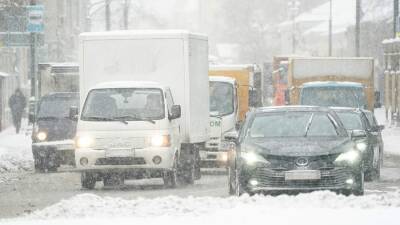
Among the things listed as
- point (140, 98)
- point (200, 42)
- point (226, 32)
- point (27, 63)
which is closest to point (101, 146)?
point (140, 98)

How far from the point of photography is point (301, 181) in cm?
1741

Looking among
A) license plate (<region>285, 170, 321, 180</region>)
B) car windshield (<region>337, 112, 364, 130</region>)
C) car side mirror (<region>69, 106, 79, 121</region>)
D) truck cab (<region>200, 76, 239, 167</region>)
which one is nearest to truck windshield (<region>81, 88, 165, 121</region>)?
car side mirror (<region>69, 106, 79, 121</region>)

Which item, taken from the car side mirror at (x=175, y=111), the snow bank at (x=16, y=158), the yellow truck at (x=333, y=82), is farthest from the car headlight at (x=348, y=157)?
the yellow truck at (x=333, y=82)

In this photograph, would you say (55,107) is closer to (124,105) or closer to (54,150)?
(54,150)

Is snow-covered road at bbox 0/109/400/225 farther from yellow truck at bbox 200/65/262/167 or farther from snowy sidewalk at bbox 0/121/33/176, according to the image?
snowy sidewalk at bbox 0/121/33/176

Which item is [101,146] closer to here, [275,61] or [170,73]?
[170,73]

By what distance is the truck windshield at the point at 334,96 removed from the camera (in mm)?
33500

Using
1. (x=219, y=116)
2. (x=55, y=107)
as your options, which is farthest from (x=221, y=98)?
(x=55, y=107)

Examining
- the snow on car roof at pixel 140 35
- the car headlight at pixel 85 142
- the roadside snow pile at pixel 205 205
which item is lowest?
the roadside snow pile at pixel 205 205

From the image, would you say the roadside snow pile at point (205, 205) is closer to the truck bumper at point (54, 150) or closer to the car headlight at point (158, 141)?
the car headlight at point (158, 141)

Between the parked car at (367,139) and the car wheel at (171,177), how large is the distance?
3403 mm

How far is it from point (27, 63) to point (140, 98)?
148 feet

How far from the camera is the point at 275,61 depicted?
70125mm

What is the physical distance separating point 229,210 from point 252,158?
2945mm
